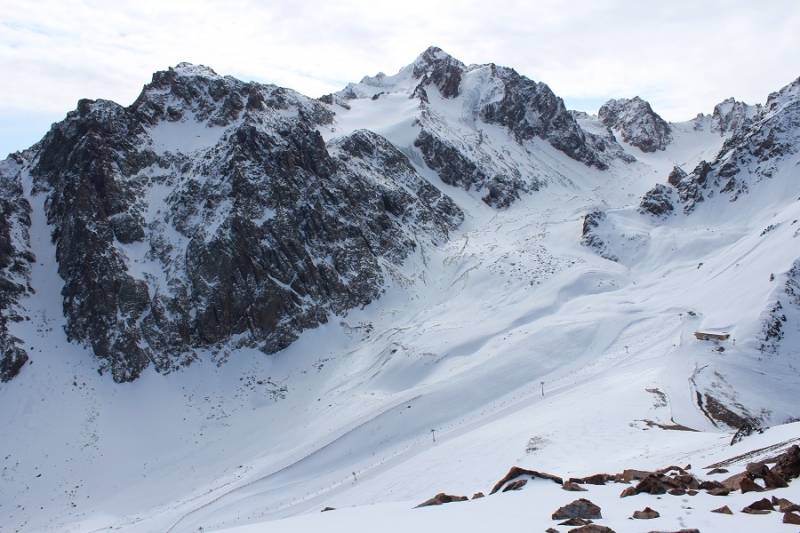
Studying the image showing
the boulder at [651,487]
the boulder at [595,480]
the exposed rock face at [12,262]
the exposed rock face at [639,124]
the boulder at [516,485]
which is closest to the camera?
the boulder at [651,487]

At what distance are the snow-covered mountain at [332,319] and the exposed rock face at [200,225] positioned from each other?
0.99 ft

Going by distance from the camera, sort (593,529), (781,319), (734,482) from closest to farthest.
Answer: (593,529) → (734,482) → (781,319)

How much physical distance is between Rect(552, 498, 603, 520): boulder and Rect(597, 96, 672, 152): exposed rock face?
155 m

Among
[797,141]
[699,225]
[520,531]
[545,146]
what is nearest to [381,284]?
[699,225]

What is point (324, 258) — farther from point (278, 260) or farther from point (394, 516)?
point (394, 516)

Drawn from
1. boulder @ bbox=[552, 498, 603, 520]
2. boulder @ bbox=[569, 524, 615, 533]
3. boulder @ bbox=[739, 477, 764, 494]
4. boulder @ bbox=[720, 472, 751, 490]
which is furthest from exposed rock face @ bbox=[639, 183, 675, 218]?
boulder @ bbox=[569, 524, 615, 533]

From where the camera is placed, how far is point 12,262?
49562 mm

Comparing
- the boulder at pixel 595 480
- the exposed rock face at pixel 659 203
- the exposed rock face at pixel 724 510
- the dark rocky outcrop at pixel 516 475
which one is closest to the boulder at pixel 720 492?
the exposed rock face at pixel 724 510

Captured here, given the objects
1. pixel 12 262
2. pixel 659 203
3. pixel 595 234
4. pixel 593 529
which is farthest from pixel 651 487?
pixel 659 203

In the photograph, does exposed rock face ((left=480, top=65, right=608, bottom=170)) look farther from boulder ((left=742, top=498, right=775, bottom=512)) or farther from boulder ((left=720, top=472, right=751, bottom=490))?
boulder ((left=742, top=498, right=775, bottom=512))

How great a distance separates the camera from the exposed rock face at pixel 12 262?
143ft

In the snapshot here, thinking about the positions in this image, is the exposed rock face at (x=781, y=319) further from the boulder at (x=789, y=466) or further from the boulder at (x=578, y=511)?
the boulder at (x=578, y=511)

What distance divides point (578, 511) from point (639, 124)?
539ft

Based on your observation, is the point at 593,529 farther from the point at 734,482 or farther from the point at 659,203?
the point at 659,203
